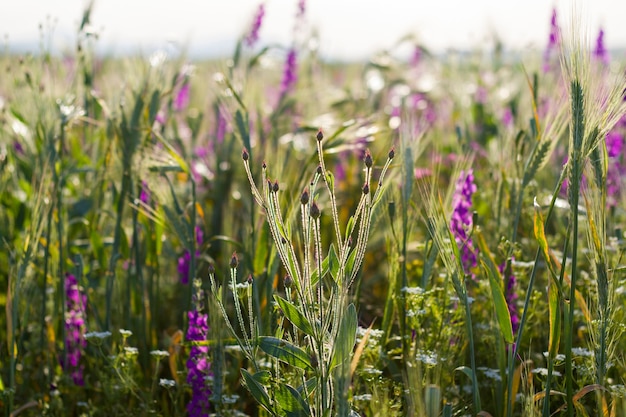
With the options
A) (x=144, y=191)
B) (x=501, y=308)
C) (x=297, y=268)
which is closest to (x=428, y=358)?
(x=501, y=308)

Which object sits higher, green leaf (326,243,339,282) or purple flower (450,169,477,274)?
purple flower (450,169,477,274)

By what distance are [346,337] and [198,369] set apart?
69 centimetres

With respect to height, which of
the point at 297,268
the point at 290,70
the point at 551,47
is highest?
the point at 551,47

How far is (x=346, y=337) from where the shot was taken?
1137mm

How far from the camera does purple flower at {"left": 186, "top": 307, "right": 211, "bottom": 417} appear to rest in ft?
5.60

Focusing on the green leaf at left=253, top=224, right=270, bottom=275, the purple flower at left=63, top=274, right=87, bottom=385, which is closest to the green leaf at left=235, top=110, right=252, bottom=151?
the green leaf at left=253, top=224, right=270, bottom=275

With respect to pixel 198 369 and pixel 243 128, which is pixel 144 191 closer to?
pixel 243 128

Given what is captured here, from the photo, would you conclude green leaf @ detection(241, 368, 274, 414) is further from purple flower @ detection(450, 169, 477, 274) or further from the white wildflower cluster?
purple flower @ detection(450, 169, 477, 274)

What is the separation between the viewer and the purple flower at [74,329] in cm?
202

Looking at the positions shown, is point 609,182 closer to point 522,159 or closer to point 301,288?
point 522,159

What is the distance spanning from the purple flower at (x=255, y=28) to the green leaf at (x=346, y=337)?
5.85 feet

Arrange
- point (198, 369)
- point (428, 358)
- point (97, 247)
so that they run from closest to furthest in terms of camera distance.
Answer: point (428, 358)
point (198, 369)
point (97, 247)

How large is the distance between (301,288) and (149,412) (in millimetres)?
791

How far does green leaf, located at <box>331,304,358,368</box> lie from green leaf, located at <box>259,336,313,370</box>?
6 cm
